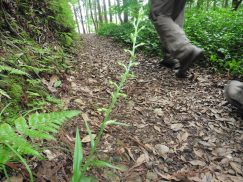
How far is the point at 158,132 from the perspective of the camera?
2123 millimetres

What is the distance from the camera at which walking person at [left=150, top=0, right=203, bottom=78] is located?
3250mm

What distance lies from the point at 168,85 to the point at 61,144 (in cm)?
218

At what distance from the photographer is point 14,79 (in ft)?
6.30

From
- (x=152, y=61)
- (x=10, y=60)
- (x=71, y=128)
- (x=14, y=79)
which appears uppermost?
(x=10, y=60)

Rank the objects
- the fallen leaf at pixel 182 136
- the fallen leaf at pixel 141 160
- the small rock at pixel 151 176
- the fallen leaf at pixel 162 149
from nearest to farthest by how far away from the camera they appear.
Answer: the small rock at pixel 151 176, the fallen leaf at pixel 141 160, the fallen leaf at pixel 162 149, the fallen leaf at pixel 182 136

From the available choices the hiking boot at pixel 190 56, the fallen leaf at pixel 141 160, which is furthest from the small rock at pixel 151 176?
the hiking boot at pixel 190 56

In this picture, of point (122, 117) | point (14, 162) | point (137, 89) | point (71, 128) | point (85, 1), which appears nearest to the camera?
point (14, 162)

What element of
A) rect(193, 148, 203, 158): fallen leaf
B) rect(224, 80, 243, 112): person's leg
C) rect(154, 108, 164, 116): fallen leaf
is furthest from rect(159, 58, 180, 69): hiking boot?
rect(193, 148, 203, 158): fallen leaf

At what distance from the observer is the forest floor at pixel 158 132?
153cm

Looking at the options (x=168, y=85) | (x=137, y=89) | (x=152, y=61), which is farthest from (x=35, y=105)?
(x=152, y=61)

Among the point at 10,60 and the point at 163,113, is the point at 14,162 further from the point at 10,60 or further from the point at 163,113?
the point at 163,113

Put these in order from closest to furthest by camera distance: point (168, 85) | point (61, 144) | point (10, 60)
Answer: point (61, 144) < point (10, 60) < point (168, 85)

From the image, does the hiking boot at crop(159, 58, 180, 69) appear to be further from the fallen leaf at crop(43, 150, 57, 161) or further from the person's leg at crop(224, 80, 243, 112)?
the fallen leaf at crop(43, 150, 57, 161)

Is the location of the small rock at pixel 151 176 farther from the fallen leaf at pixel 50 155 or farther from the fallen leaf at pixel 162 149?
the fallen leaf at pixel 50 155
